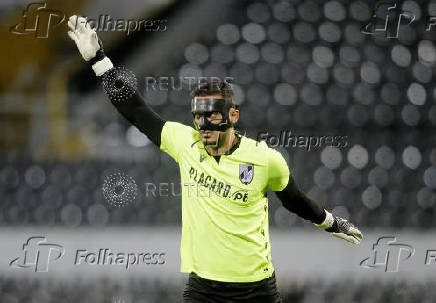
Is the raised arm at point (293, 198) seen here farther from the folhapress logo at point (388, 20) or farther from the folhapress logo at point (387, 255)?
the folhapress logo at point (388, 20)

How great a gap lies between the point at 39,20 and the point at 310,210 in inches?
143

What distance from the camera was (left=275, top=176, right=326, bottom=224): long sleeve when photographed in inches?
101

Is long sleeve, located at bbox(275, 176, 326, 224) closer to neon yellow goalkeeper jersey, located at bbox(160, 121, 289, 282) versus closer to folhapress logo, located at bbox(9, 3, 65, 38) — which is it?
neon yellow goalkeeper jersey, located at bbox(160, 121, 289, 282)

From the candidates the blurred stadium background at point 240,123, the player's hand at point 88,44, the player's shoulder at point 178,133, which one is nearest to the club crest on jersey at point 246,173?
the player's shoulder at point 178,133

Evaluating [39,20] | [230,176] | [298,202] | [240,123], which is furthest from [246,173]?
[39,20]

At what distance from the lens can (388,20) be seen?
5.73 meters

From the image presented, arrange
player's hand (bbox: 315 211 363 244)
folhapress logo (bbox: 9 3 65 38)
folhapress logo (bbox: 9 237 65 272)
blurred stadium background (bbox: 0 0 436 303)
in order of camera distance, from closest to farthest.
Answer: player's hand (bbox: 315 211 363 244), folhapress logo (bbox: 9 237 65 272), blurred stadium background (bbox: 0 0 436 303), folhapress logo (bbox: 9 3 65 38)

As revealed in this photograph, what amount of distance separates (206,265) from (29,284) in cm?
267

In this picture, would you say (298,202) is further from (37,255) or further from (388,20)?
(388,20)

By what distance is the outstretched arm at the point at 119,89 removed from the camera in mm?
2539

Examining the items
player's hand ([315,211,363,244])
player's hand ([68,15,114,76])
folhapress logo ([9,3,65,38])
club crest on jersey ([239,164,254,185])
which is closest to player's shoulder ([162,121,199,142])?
club crest on jersey ([239,164,254,185])

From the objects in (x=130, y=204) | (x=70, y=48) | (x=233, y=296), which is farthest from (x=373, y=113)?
(x=233, y=296)

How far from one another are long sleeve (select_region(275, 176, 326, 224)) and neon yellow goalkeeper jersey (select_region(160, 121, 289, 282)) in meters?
0.04

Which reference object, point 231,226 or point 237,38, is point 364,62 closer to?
point 237,38
